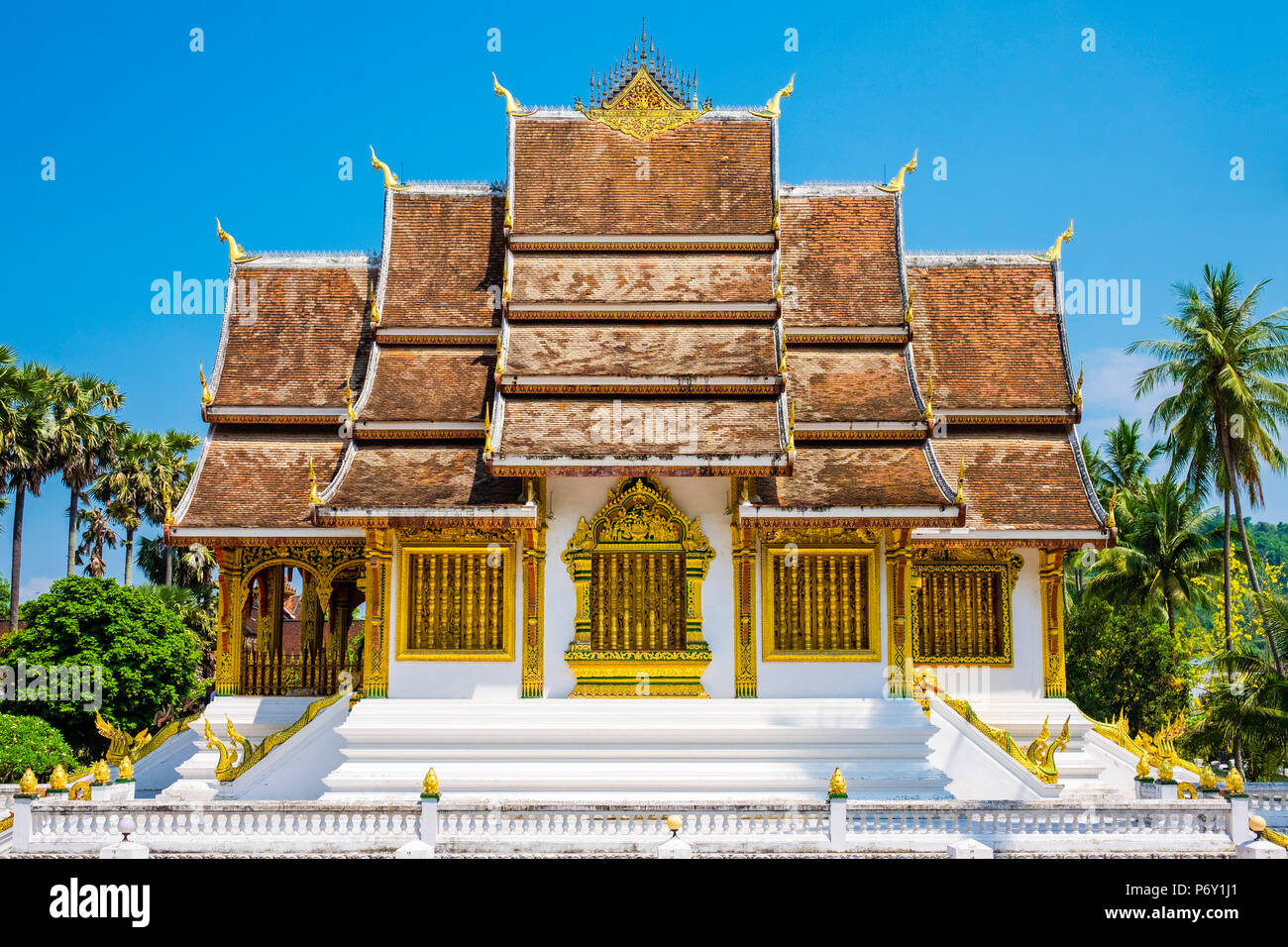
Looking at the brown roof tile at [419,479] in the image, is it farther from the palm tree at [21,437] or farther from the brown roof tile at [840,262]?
the palm tree at [21,437]

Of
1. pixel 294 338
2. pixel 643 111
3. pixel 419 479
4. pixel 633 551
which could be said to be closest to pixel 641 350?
pixel 633 551

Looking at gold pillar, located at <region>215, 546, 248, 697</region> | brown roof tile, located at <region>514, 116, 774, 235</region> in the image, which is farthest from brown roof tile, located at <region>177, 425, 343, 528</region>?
brown roof tile, located at <region>514, 116, 774, 235</region>

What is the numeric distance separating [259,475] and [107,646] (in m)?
12.3

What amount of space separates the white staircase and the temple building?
6 cm

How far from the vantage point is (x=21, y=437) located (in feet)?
107

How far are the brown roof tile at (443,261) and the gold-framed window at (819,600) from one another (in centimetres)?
593

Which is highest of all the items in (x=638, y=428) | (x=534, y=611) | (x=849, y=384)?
(x=849, y=384)

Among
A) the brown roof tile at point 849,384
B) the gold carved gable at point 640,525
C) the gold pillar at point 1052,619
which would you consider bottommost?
the gold pillar at point 1052,619

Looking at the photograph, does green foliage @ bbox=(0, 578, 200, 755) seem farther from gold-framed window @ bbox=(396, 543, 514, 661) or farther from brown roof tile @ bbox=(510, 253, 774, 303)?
brown roof tile @ bbox=(510, 253, 774, 303)

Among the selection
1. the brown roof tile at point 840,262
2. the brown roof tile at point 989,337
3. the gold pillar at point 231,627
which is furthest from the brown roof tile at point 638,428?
the gold pillar at point 231,627

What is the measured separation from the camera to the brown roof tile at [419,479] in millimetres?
17141

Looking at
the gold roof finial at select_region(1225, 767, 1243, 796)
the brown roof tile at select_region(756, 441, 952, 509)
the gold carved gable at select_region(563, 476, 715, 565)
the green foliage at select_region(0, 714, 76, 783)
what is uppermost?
the brown roof tile at select_region(756, 441, 952, 509)

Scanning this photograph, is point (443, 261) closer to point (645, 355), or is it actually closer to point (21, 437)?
point (645, 355)

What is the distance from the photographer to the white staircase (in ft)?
53.6
